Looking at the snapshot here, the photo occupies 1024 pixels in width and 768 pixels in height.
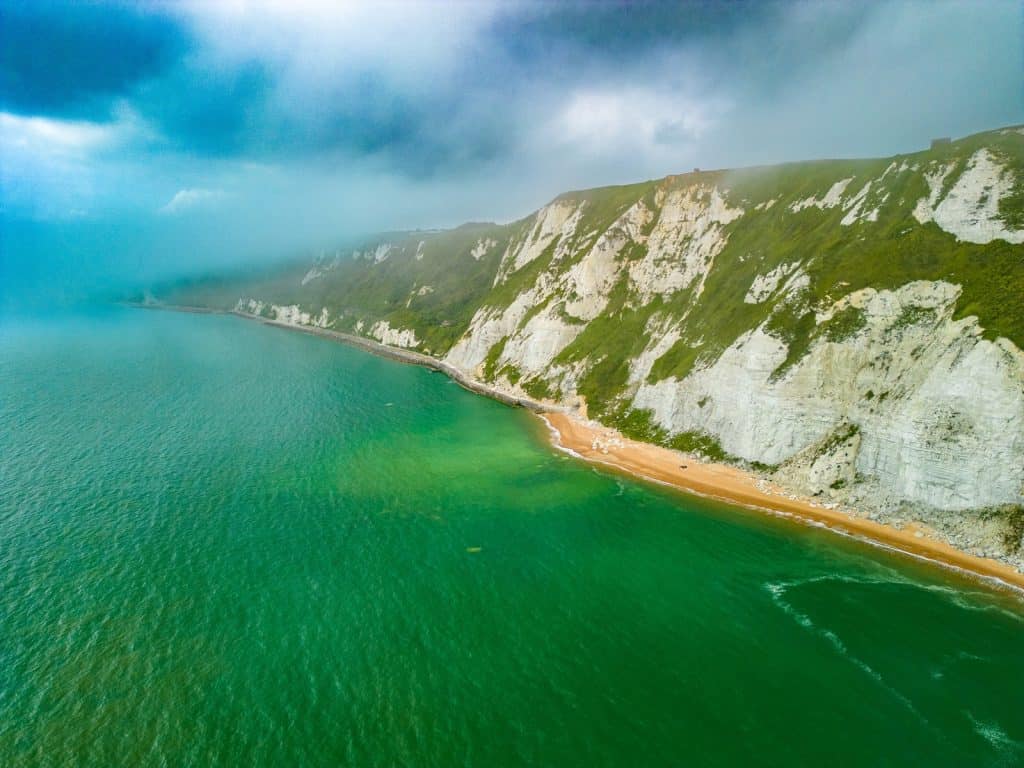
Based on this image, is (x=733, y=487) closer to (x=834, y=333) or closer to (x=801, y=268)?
(x=834, y=333)

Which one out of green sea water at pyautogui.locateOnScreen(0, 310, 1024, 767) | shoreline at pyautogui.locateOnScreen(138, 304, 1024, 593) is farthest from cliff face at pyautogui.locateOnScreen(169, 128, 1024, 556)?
green sea water at pyautogui.locateOnScreen(0, 310, 1024, 767)

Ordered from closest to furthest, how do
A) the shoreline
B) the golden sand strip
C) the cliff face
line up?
the shoreline
the golden sand strip
the cliff face

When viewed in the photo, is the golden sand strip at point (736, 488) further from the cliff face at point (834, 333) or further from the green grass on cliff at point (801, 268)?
the green grass on cliff at point (801, 268)

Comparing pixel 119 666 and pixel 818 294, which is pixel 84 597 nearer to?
pixel 119 666

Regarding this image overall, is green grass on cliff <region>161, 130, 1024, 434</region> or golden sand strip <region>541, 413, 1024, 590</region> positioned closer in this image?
golden sand strip <region>541, 413, 1024, 590</region>

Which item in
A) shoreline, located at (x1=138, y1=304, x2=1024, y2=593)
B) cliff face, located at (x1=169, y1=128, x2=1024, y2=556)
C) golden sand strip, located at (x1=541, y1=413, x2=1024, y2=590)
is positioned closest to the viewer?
shoreline, located at (x1=138, y1=304, x2=1024, y2=593)

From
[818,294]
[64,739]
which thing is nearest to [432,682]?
[64,739]

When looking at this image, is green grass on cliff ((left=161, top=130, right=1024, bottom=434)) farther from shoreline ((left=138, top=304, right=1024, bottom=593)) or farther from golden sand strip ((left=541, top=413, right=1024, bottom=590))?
shoreline ((left=138, top=304, right=1024, bottom=593))
